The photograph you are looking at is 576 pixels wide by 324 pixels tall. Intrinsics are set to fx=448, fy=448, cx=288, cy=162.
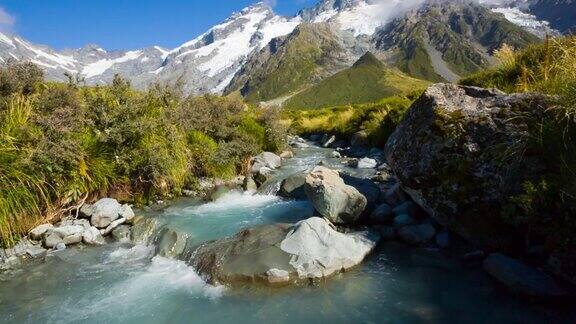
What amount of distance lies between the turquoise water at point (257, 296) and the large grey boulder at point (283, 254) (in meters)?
0.28

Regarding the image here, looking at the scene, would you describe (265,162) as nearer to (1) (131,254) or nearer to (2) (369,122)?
(2) (369,122)

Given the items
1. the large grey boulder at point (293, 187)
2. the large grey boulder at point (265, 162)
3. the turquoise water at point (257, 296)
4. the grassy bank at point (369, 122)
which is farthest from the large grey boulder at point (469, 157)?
the large grey boulder at point (265, 162)

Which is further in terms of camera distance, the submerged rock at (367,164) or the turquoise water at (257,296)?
the submerged rock at (367,164)

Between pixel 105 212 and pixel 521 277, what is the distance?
11.7m

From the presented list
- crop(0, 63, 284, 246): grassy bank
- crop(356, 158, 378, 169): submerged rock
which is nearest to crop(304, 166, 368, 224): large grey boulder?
crop(0, 63, 284, 246): grassy bank

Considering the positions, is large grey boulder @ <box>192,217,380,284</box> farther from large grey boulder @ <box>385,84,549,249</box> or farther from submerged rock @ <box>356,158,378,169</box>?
submerged rock @ <box>356,158,378,169</box>

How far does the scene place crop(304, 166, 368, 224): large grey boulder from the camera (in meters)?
12.5

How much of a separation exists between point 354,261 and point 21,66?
16.2 metres

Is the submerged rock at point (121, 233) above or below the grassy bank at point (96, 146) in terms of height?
below

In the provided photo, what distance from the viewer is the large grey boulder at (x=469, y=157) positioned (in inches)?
383

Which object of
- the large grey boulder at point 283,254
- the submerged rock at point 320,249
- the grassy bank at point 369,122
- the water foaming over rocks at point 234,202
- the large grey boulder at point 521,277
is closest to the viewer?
the large grey boulder at point 521,277

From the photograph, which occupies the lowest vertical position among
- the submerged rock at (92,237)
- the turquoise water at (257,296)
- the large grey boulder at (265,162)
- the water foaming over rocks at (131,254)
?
the turquoise water at (257,296)

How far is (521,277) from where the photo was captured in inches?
344

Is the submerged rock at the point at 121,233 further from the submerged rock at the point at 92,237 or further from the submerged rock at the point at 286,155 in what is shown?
the submerged rock at the point at 286,155
